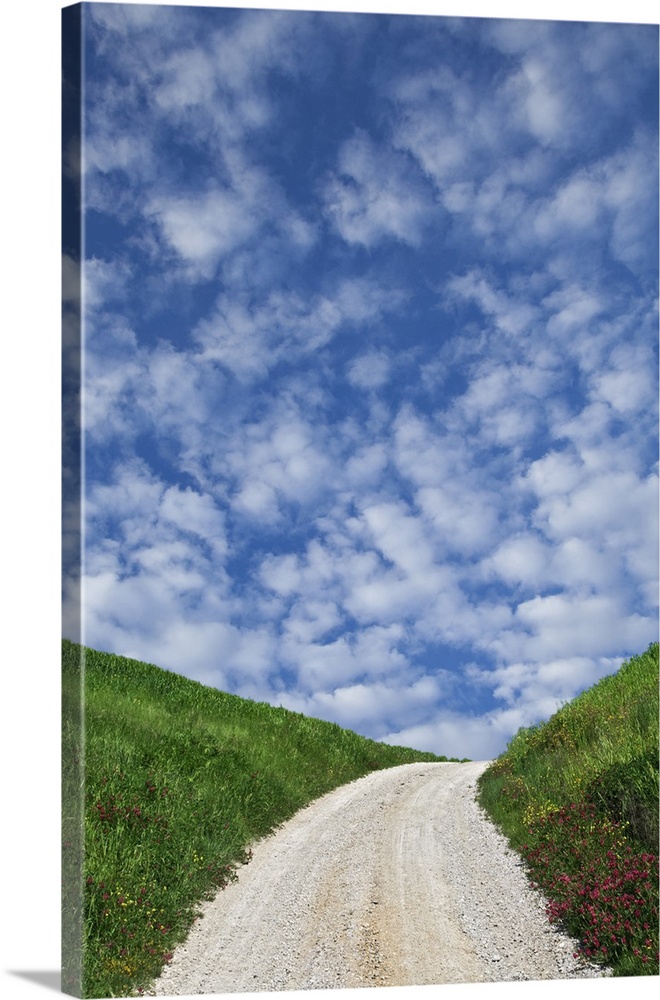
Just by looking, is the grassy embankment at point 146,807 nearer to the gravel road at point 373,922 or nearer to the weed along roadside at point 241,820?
the weed along roadside at point 241,820

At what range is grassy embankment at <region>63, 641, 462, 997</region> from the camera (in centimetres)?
902

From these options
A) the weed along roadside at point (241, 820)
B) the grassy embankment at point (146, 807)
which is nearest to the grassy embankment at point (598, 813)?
the weed along roadside at point (241, 820)

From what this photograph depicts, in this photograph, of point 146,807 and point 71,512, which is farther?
point 146,807

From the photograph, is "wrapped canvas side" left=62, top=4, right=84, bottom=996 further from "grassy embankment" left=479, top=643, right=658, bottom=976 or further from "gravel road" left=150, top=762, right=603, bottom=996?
"grassy embankment" left=479, top=643, right=658, bottom=976

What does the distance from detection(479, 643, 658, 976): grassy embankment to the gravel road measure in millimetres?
311

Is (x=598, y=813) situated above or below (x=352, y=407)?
below

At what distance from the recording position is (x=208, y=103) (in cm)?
1011

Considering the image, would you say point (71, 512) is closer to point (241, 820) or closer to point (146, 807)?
point (146, 807)

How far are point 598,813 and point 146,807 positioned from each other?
5.22m

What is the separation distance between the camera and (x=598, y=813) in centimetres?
1082

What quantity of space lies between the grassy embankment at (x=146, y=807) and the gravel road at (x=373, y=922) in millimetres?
382

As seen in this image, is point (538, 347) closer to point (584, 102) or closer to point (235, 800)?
point (584, 102)

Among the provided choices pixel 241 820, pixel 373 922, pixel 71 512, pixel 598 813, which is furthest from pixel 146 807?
pixel 598 813

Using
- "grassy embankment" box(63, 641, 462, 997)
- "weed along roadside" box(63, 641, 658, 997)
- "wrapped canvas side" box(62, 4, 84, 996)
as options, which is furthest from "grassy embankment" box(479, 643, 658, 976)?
"wrapped canvas side" box(62, 4, 84, 996)
